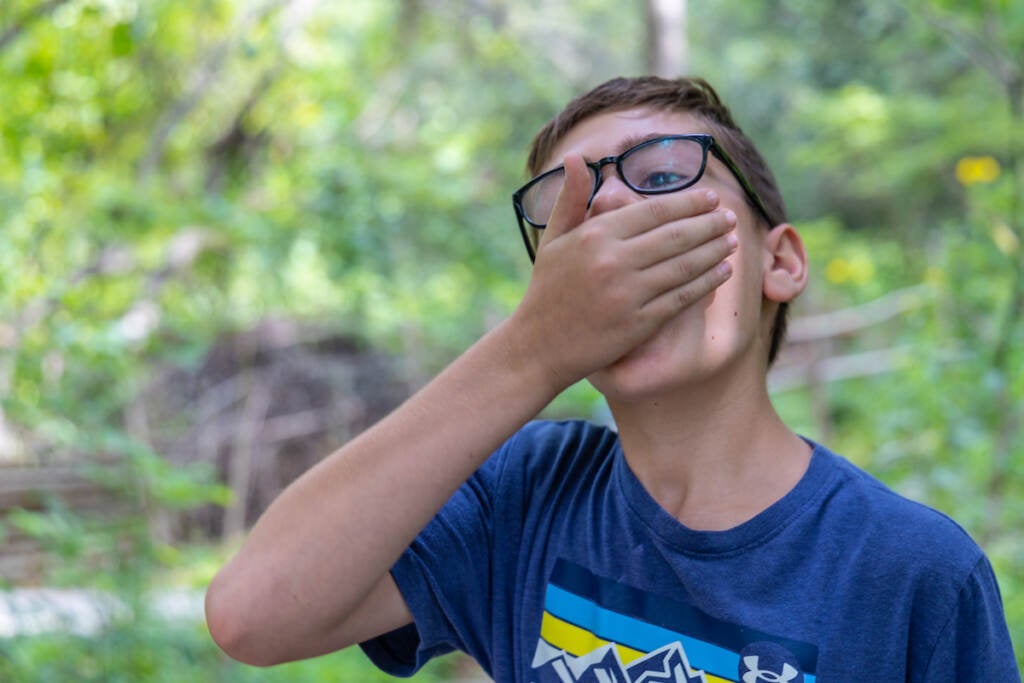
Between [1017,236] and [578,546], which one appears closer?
[578,546]

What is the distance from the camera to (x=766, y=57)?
7918 millimetres

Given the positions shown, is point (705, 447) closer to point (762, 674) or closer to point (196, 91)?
point (762, 674)

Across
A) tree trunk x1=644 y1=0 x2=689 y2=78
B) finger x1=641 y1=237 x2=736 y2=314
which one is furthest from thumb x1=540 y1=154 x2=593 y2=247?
tree trunk x1=644 y1=0 x2=689 y2=78

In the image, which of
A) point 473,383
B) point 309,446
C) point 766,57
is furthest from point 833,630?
point 766,57

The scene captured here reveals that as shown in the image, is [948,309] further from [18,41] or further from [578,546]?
[18,41]

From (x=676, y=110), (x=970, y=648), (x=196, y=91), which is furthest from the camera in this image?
(x=196, y=91)

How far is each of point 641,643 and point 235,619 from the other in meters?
0.43

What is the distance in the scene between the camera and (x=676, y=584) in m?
0.99

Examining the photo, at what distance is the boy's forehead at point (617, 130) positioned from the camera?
43.8 inches

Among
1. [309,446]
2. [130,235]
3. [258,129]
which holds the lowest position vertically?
[309,446]

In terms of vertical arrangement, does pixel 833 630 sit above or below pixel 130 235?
below

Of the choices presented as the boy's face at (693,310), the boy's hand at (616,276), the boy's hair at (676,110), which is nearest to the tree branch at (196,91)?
the boy's hair at (676,110)

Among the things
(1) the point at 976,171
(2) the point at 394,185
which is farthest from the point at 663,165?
(2) the point at 394,185

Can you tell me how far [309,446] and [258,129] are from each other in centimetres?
256
